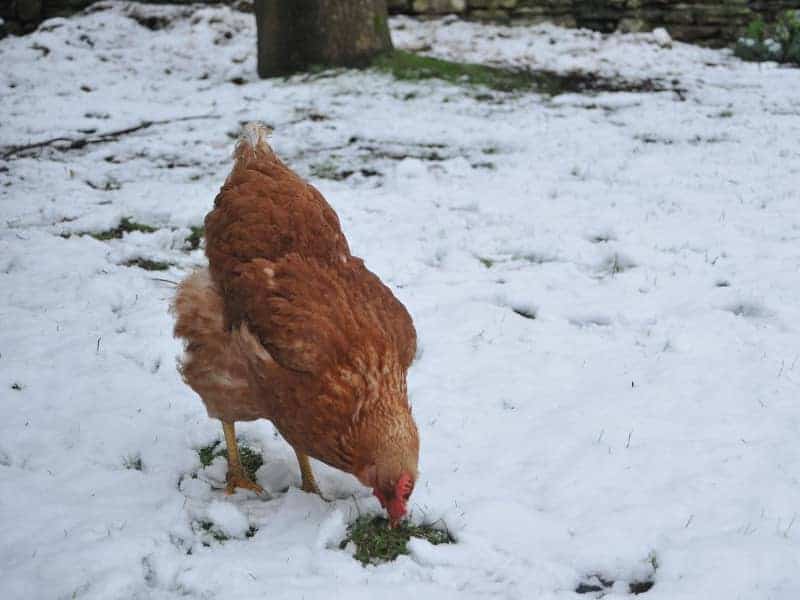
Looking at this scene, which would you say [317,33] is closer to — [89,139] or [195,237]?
[89,139]

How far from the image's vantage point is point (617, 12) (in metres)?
11.5

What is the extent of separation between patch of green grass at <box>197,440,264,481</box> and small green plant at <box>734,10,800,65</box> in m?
10.5

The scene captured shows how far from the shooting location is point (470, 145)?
7449 mm

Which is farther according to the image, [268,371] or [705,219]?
[705,219]

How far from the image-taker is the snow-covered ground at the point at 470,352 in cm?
258

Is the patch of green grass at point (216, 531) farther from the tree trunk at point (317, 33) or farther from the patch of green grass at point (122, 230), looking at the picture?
the tree trunk at point (317, 33)

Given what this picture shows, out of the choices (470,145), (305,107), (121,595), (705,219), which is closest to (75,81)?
(305,107)

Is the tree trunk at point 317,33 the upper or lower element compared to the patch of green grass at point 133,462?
upper

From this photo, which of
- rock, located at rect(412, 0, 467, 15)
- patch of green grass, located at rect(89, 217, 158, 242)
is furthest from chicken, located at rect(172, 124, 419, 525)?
rock, located at rect(412, 0, 467, 15)

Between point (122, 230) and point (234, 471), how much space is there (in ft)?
9.64

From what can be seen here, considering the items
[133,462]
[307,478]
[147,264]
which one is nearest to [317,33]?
[147,264]

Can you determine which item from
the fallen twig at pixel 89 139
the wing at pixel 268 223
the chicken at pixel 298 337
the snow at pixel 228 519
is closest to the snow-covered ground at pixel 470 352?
the snow at pixel 228 519

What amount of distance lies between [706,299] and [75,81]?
8.51 meters

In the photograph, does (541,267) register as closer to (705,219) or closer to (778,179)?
(705,219)
